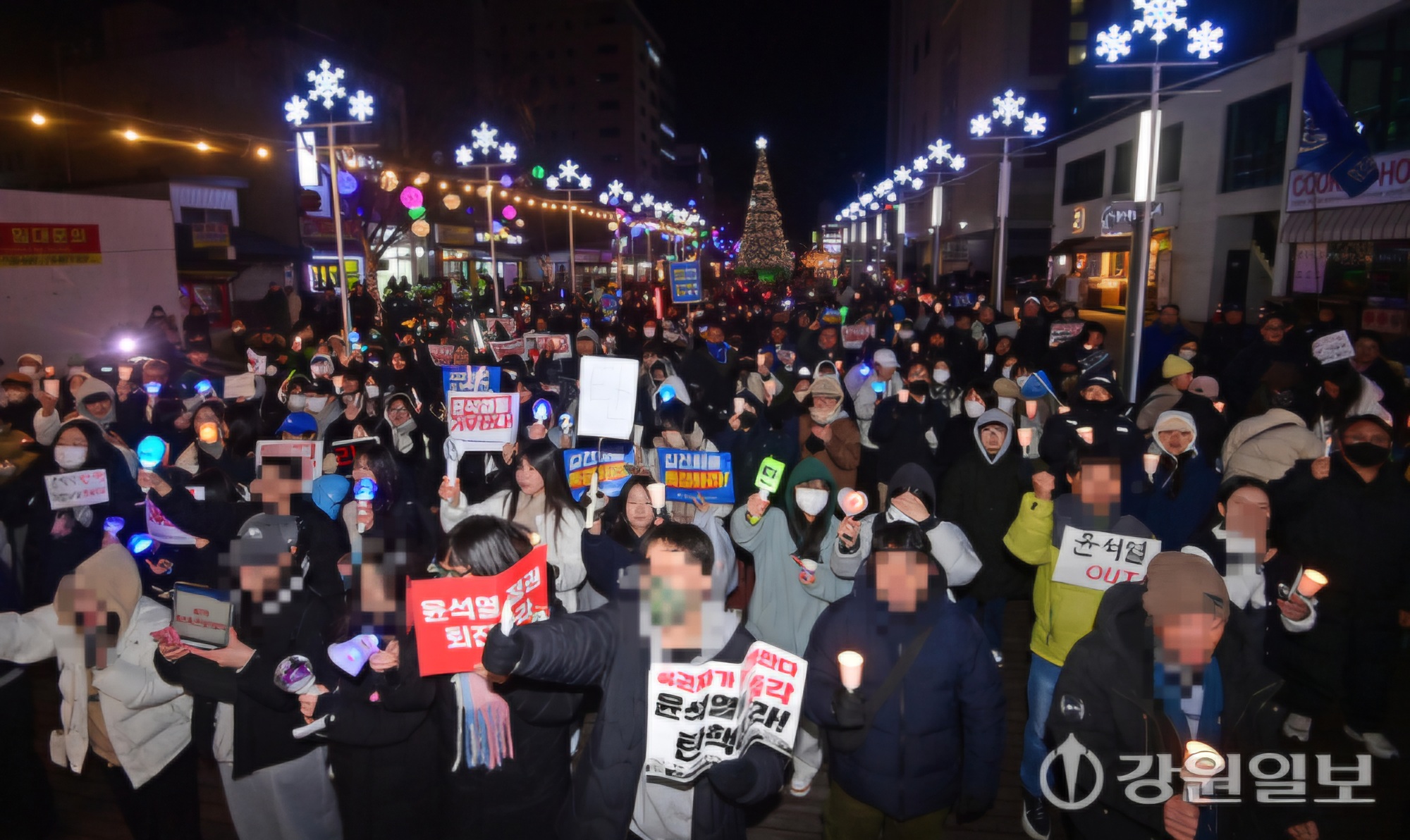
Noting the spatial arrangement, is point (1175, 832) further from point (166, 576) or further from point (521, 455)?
point (166, 576)

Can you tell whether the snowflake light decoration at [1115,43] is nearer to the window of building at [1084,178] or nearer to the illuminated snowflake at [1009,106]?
the illuminated snowflake at [1009,106]

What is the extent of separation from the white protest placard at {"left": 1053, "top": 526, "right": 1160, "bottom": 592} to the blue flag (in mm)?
14668

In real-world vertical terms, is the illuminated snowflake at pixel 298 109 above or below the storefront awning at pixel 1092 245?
above

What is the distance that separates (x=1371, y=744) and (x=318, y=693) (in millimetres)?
5949

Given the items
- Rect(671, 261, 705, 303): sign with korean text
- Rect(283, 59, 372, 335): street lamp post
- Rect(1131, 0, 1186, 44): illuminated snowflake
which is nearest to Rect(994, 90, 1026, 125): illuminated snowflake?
Rect(1131, 0, 1186, 44): illuminated snowflake

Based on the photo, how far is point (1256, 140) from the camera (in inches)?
816

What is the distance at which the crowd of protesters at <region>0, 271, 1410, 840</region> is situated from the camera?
2.96 meters

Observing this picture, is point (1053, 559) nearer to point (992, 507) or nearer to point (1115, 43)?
point (992, 507)

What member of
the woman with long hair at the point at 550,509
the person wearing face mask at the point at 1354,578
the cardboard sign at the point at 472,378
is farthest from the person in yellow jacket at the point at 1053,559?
the cardboard sign at the point at 472,378

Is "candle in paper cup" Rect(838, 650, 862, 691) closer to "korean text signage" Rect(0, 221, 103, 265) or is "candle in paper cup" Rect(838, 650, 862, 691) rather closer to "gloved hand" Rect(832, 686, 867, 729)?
"gloved hand" Rect(832, 686, 867, 729)

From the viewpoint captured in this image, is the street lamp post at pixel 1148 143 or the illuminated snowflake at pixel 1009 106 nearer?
the street lamp post at pixel 1148 143

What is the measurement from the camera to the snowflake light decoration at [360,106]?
14.6 m

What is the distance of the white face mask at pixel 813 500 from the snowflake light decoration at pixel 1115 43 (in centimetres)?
1171

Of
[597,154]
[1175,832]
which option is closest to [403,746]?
[1175,832]
